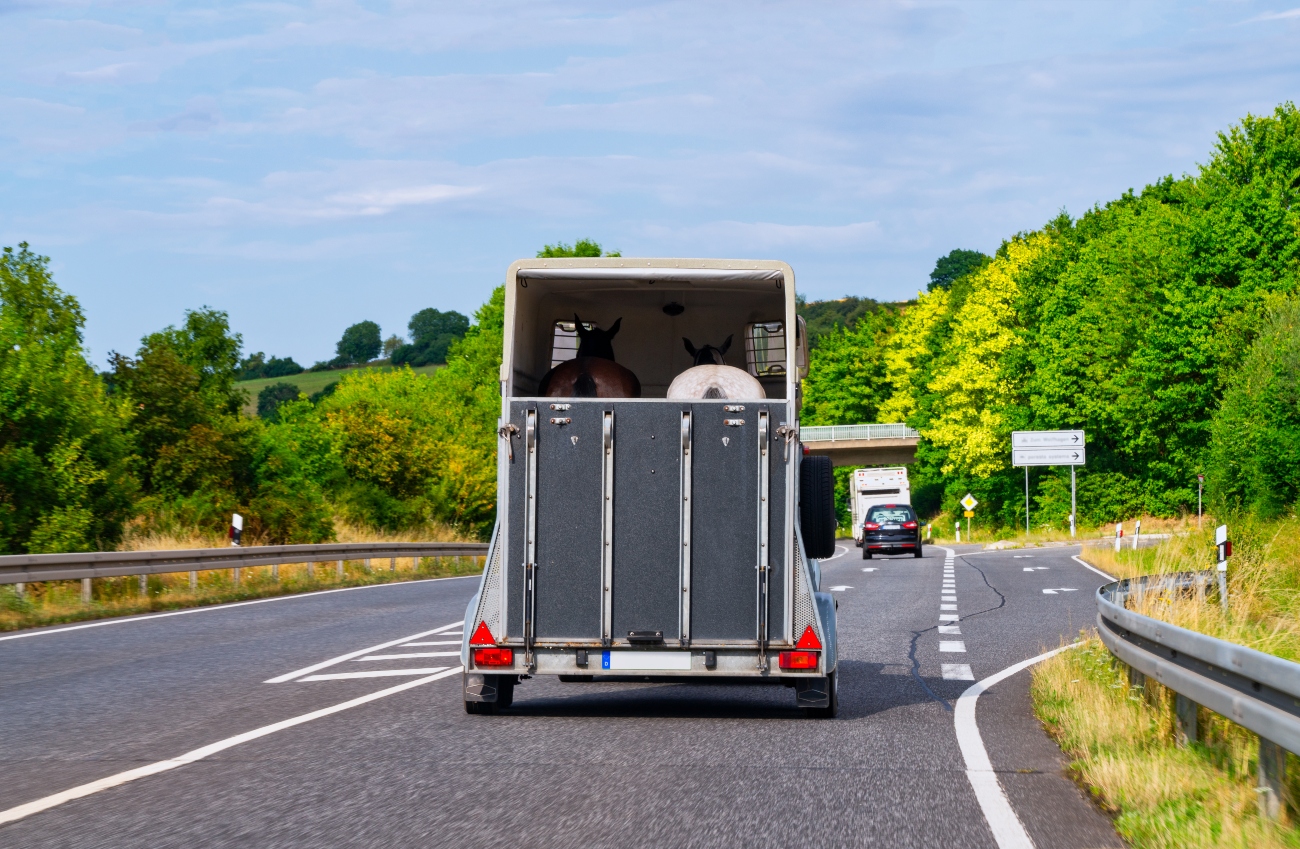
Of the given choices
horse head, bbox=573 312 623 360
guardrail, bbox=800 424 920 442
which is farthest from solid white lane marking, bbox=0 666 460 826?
guardrail, bbox=800 424 920 442

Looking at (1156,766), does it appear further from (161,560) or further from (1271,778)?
(161,560)

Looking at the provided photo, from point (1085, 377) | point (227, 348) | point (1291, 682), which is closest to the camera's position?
point (1291, 682)

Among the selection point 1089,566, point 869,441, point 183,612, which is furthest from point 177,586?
point 869,441

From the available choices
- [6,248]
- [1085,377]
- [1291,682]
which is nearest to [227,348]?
[6,248]

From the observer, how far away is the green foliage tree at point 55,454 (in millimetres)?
27156

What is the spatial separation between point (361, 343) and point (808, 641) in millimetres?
178076

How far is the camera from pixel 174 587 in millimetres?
22609

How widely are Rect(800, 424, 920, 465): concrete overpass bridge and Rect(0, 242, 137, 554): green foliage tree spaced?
5827 centimetres

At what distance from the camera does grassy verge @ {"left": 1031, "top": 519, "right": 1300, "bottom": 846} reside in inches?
231

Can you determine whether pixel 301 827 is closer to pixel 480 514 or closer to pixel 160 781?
pixel 160 781

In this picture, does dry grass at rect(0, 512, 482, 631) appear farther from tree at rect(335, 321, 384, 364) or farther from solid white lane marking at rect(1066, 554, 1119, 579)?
tree at rect(335, 321, 384, 364)

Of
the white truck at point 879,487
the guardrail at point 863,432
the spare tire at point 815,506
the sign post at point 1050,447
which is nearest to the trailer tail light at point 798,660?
the spare tire at point 815,506

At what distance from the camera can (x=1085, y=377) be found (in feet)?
215

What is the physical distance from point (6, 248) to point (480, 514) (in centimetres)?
2289
